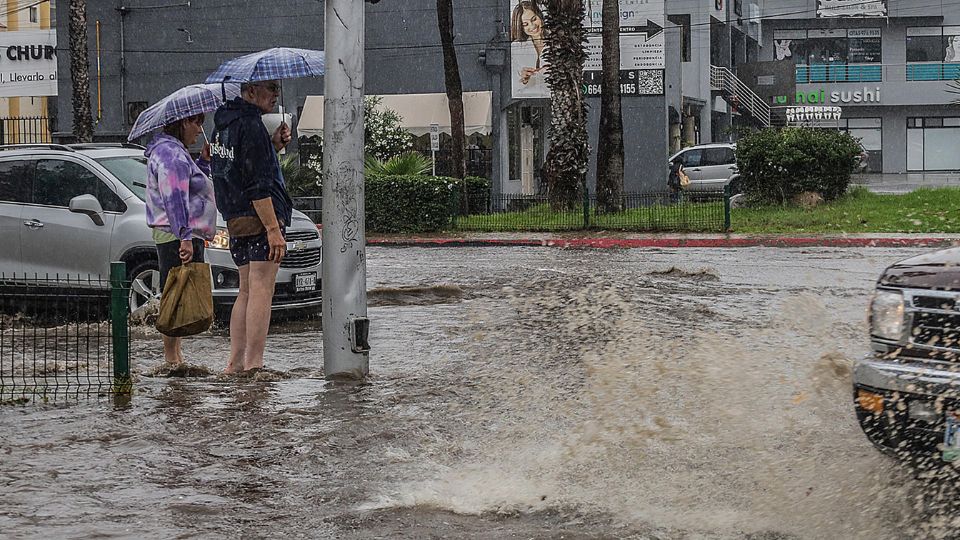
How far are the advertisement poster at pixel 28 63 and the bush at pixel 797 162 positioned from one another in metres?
23.4

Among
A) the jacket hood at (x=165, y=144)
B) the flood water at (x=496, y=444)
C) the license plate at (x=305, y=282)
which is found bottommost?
the flood water at (x=496, y=444)

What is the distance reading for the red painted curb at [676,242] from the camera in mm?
20609

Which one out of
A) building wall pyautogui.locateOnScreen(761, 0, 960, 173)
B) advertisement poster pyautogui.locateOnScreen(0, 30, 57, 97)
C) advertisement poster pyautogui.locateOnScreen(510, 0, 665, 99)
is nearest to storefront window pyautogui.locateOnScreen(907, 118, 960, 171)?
building wall pyautogui.locateOnScreen(761, 0, 960, 173)

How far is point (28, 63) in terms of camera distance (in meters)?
40.2

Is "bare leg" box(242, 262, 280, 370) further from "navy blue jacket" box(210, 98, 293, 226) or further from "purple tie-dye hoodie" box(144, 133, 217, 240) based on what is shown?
"purple tie-dye hoodie" box(144, 133, 217, 240)

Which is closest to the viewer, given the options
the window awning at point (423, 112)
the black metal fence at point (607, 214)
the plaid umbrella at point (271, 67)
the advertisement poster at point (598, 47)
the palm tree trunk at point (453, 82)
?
the plaid umbrella at point (271, 67)

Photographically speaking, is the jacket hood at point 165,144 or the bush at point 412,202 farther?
the bush at point 412,202

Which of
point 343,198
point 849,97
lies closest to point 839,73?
point 849,97

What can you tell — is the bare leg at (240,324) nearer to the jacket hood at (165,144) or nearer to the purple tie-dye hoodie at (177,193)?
the purple tie-dye hoodie at (177,193)

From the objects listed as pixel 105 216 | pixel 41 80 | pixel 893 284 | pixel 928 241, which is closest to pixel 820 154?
pixel 928 241

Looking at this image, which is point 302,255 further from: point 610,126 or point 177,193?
point 610,126

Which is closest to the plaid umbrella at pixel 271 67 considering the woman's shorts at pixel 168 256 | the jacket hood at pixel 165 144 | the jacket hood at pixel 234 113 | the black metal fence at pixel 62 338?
the jacket hood at pixel 234 113

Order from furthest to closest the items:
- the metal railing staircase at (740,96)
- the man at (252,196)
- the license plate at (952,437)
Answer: the metal railing staircase at (740,96), the man at (252,196), the license plate at (952,437)

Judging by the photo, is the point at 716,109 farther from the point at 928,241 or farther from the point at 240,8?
the point at 928,241
